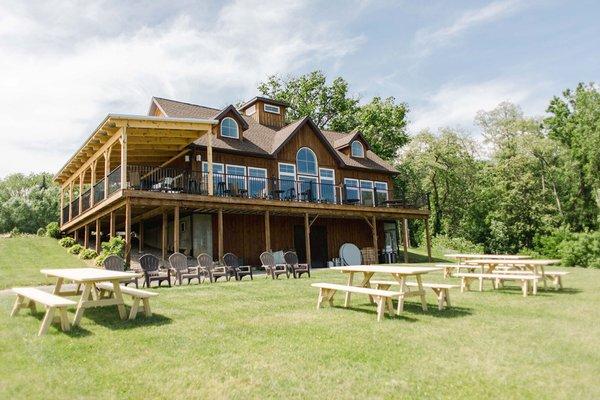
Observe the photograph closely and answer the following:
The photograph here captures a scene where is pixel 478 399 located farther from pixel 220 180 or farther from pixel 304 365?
pixel 220 180

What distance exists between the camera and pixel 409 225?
133ft

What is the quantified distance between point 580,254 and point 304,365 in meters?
26.9

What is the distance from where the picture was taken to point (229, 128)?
2025cm

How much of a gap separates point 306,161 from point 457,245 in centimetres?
1799

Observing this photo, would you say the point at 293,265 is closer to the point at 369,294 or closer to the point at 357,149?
the point at 369,294

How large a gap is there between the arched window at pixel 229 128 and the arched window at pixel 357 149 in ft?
25.5

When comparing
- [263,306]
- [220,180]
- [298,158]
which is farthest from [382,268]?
[298,158]

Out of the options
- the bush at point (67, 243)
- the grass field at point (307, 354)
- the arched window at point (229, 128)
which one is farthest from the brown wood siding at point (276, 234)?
the grass field at point (307, 354)

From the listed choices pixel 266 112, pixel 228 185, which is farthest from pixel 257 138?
pixel 228 185

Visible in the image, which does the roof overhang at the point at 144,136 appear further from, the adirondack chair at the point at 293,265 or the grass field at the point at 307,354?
the grass field at the point at 307,354

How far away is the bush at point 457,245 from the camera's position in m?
33.1

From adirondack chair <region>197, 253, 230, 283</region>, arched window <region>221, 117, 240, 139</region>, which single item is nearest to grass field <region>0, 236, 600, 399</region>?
adirondack chair <region>197, 253, 230, 283</region>

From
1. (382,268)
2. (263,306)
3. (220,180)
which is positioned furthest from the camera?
(220,180)

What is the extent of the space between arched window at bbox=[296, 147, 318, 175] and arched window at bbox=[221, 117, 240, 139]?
3.38m
